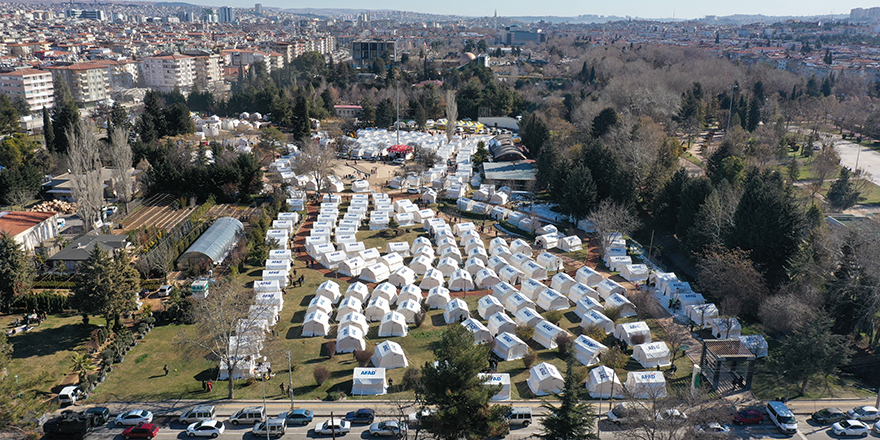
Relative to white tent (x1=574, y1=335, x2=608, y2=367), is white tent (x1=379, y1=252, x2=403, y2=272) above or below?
above

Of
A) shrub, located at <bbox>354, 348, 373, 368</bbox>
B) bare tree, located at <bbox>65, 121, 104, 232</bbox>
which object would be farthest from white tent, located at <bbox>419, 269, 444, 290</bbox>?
bare tree, located at <bbox>65, 121, 104, 232</bbox>

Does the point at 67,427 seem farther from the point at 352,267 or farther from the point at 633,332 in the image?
the point at 633,332

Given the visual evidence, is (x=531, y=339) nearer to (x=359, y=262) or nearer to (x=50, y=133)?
(x=359, y=262)

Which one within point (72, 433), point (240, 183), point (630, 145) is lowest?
point (72, 433)

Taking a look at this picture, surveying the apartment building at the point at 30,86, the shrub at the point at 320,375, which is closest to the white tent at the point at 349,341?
the shrub at the point at 320,375

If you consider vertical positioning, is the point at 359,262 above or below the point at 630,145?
below

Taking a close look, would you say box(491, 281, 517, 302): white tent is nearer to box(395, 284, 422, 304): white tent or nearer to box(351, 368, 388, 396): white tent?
box(395, 284, 422, 304): white tent

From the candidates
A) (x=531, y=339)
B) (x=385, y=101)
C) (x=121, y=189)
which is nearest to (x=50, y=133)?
(x=121, y=189)
